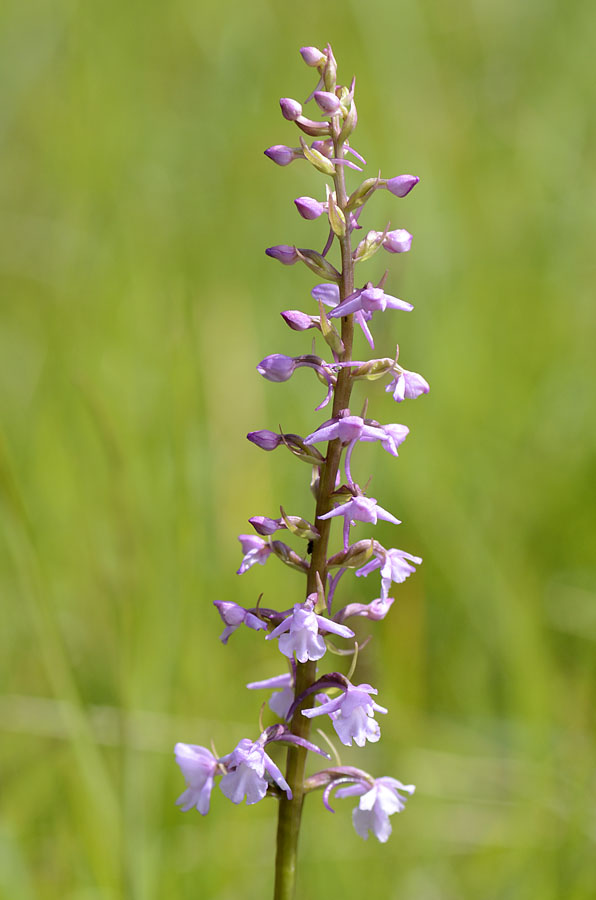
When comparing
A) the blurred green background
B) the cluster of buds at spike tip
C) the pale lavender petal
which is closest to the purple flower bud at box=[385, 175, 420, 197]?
the cluster of buds at spike tip

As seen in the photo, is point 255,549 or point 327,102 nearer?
point 327,102

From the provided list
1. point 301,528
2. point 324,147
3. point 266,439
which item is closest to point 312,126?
point 324,147

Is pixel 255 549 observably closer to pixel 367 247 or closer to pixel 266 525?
pixel 266 525

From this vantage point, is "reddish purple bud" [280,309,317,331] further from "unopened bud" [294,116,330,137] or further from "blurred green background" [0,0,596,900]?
"blurred green background" [0,0,596,900]

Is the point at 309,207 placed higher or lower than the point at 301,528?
higher

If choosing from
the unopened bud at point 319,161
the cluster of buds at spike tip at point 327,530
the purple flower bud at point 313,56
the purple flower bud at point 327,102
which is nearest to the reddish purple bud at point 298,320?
the cluster of buds at spike tip at point 327,530

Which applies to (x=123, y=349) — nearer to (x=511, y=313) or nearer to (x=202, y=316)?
(x=202, y=316)

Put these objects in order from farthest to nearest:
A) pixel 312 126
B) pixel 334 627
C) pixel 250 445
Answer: pixel 250 445, pixel 312 126, pixel 334 627

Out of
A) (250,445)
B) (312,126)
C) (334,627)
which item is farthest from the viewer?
(250,445)
